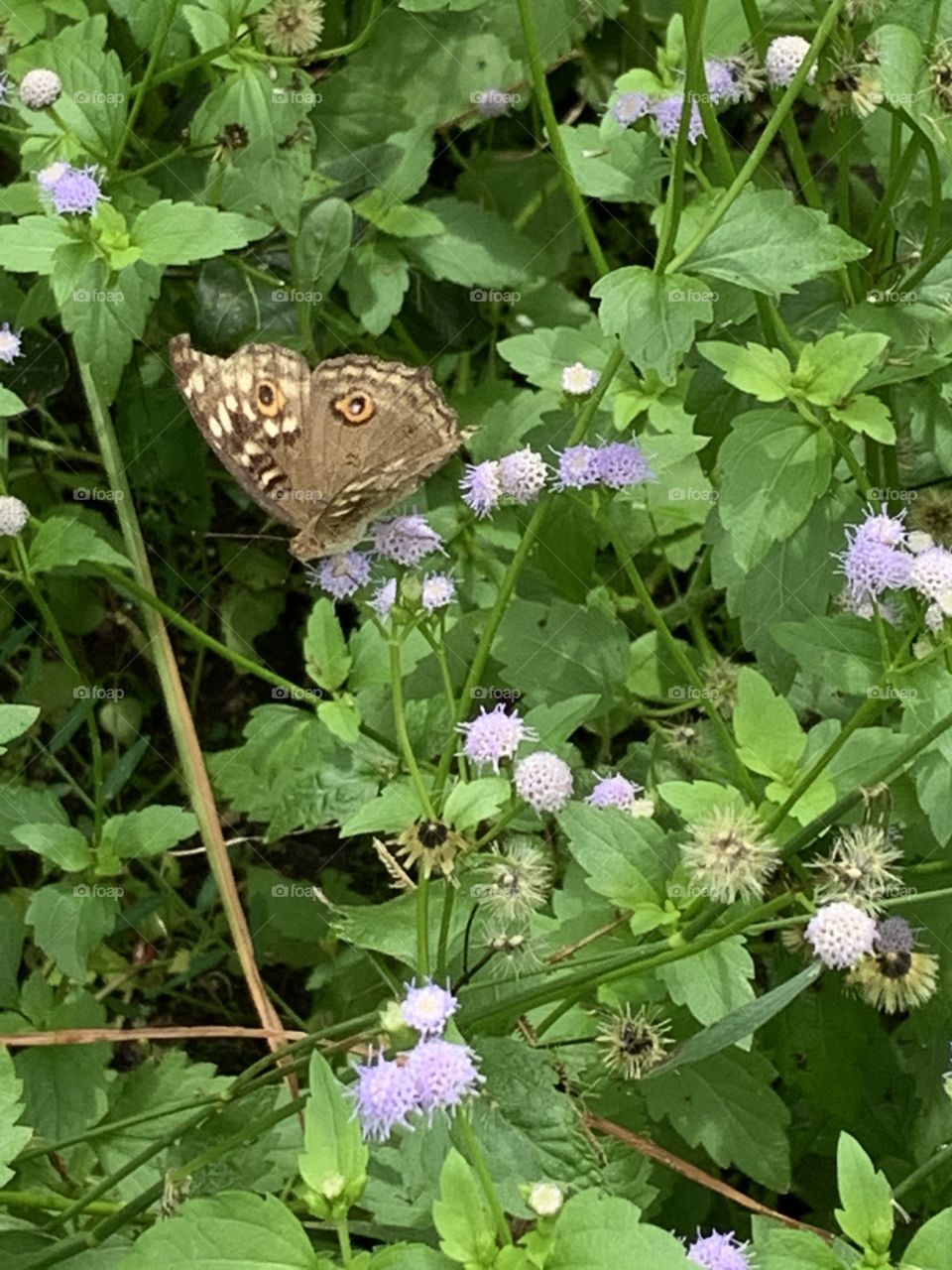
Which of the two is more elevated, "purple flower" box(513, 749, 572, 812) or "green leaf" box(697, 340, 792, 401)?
"green leaf" box(697, 340, 792, 401)

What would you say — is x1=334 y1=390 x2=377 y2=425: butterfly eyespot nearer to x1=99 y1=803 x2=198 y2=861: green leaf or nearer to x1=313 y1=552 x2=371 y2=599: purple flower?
x1=313 y1=552 x2=371 y2=599: purple flower

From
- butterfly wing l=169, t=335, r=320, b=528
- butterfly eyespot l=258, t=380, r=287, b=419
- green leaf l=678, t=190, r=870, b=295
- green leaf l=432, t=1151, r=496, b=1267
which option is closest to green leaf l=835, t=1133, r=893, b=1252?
green leaf l=432, t=1151, r=496, b=1267

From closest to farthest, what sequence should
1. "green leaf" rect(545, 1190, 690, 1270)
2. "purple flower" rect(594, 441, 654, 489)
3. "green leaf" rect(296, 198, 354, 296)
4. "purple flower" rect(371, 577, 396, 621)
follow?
"green leaf" rect(545, 1190, 690, 1270)
"purple flower" rect(371, 577, 396, 621)
"purple flower" rect(594, 441, 654, 489)
"green leaf" rect(296, 198, 354, 296)

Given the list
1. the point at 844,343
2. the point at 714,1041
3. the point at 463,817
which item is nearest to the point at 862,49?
the point at 844,343

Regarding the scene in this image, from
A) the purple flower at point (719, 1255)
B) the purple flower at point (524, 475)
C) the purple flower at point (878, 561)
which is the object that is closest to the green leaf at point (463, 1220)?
the purple flower at point (719, 1255)

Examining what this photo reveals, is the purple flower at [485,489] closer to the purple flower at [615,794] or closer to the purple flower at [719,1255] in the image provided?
the purple flower at [615,794]

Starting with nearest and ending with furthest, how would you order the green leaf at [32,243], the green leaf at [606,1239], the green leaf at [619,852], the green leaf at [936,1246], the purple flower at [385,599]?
the green leaf at [606,1239] < the green leaf at [936,1246] < the green leaf at [619,852] < the purple flower at [385,599] < the green leaf at [32,243]
